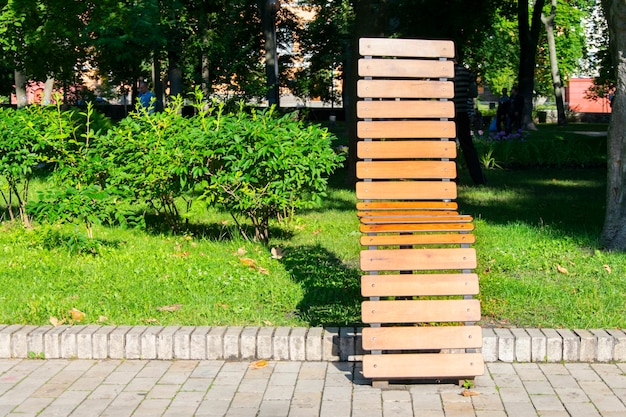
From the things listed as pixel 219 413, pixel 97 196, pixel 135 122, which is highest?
pixel 135 122

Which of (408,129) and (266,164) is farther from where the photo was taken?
(266,164)

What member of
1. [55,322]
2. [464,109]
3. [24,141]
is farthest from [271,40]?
[55,322]

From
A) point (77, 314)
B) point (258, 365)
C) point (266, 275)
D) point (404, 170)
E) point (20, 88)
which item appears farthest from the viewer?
point (20, 88)

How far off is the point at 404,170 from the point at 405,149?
150 millimetres

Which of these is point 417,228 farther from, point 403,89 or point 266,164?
point 266,164

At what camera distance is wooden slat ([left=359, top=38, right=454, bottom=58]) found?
625cm

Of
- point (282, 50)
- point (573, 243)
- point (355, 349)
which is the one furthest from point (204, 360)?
point (282, 50)

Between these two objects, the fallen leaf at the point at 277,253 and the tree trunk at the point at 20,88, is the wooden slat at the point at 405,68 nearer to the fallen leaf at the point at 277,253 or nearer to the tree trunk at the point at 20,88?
the fallen leaf at the point at 277,253

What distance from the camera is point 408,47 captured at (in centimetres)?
630

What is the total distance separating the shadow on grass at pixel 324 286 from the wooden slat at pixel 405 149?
1.16 m

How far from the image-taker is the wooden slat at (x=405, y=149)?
6.17 meters

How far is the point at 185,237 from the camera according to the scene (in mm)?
9656

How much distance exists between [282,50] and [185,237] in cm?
4586

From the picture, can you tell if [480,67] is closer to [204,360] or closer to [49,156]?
[49,156]
